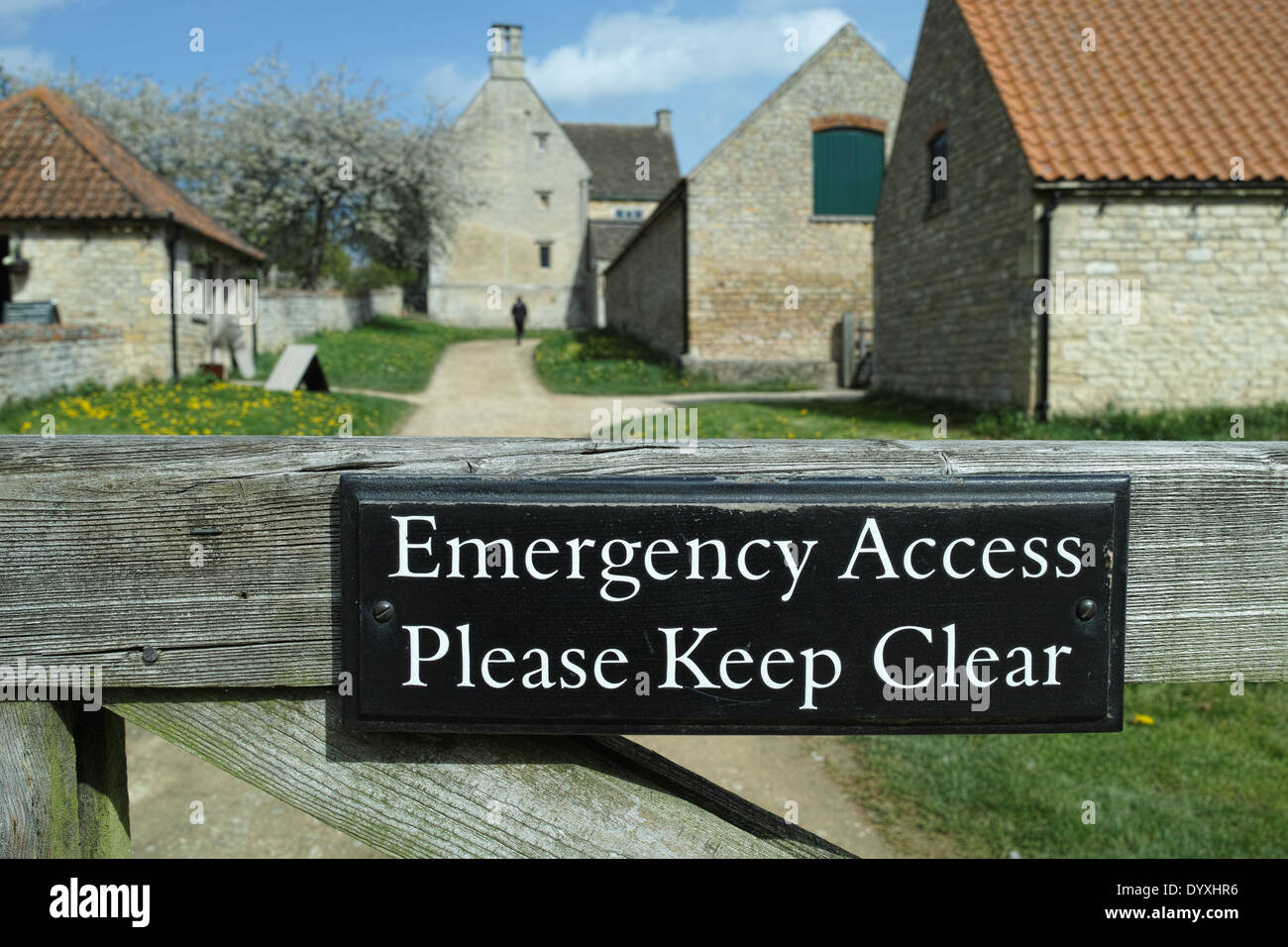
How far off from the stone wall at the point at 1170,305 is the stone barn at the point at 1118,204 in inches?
0.9

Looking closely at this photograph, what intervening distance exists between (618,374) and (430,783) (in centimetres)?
2106

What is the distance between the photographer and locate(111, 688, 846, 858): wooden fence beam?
1.33 m

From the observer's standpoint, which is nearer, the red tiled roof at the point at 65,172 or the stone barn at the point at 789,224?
the red tiled roof at the point at 65,172

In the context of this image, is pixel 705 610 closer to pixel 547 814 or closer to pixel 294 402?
pixel 547 814

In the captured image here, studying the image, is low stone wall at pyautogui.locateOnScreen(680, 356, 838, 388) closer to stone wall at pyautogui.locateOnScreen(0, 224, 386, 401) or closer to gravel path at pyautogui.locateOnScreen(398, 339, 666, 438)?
gravel path at pyautogui.locateOnScreen(398, 339, 666, 438)

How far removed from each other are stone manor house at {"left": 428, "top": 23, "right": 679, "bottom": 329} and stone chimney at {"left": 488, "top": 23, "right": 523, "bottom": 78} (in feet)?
0.15

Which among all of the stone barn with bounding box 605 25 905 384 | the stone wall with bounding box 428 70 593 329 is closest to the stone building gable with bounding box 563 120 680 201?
the stone wall with bounding box 428 70 593 329

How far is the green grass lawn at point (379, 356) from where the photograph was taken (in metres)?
19.5

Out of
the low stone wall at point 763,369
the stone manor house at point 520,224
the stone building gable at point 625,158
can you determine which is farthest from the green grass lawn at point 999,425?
the stone building gable at point 625,158

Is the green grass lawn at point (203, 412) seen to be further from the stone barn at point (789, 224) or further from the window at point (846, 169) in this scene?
the window at point (846, 169)

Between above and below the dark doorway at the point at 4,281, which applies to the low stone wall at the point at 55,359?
below

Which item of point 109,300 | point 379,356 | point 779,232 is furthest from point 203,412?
point 779,232

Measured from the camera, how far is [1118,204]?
12266 mm

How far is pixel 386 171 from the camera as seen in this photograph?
112 feet
